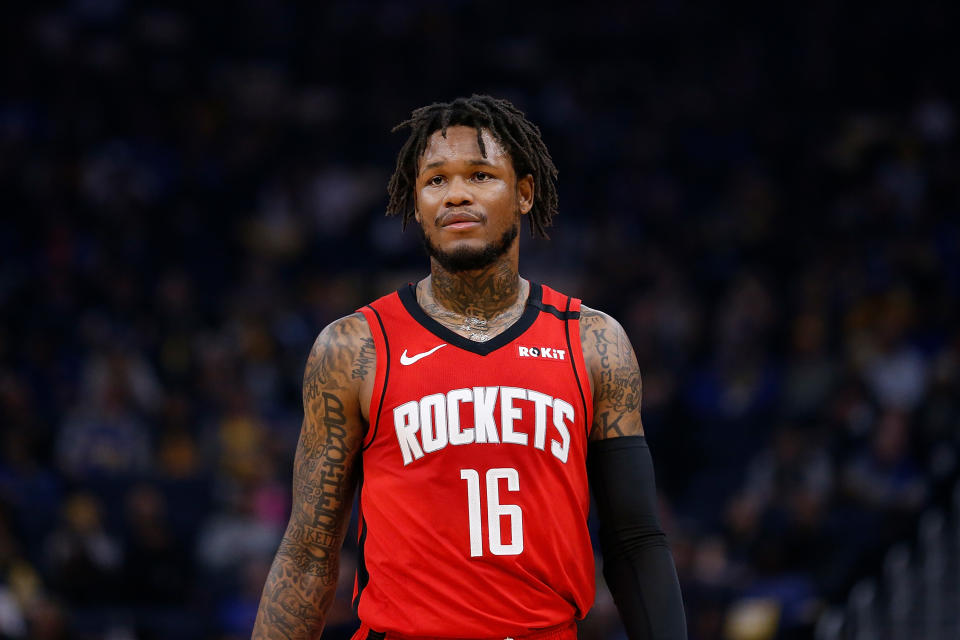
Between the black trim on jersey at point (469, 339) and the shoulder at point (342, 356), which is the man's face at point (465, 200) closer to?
the black trim on jersey at point (469, 339)

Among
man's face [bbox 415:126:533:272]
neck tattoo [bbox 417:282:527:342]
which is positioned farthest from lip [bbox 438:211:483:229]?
neck tattoo [bbox 417:282:527:342]

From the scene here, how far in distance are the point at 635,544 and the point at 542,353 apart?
524 mm

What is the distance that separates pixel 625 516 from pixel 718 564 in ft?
16.9

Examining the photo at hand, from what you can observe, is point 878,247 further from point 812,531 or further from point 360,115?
point 360,115

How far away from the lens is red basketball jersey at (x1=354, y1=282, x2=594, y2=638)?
283 centimetres

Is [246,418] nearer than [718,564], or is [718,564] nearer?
[718,564]

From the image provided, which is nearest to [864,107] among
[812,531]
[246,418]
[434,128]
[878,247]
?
[878,247]

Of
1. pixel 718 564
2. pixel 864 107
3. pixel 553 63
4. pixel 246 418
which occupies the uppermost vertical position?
pixel 553 63

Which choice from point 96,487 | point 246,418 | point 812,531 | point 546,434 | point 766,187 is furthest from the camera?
point 766,187

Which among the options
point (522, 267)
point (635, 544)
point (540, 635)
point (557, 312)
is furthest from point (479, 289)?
point (522, 267)

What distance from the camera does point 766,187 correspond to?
11938mm

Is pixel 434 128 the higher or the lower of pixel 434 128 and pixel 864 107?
the lower

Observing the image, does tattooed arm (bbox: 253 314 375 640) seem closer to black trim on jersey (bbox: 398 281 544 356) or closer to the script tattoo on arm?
black trim on jersey (bbox: 398 281 544 356)

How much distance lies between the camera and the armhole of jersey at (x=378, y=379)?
2971mm
